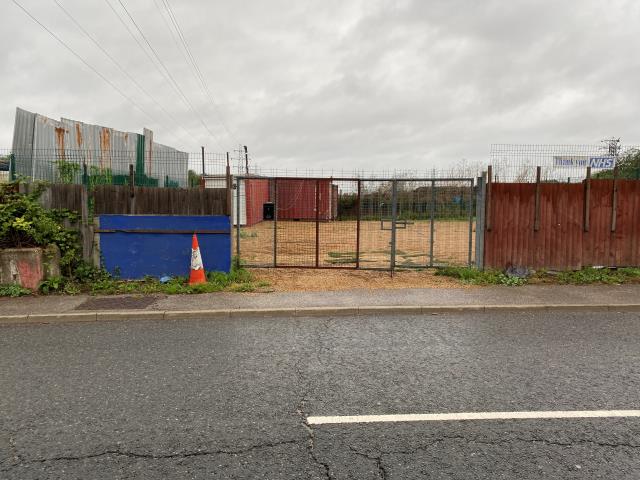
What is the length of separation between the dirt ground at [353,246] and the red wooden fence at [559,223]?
1496mm

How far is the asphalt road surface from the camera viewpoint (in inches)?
124

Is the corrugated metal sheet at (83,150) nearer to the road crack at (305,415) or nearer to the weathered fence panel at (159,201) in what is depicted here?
the weathered fence panel at (159,201)

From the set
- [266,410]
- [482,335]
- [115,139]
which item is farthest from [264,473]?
[115,139]

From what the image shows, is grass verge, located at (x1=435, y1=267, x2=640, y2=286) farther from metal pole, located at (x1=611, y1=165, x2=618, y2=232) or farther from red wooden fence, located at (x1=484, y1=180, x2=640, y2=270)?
metal pole, located at (x1=611, y1=165, x2=618, y2=232)

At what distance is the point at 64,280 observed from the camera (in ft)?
30.4

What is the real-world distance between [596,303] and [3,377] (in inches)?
334

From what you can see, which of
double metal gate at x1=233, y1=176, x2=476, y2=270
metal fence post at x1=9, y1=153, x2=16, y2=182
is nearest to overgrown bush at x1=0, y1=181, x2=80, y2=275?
metal fence post at x1=9, y1=153, x2=16, y2=182

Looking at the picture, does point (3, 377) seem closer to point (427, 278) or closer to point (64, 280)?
point (64, 280)

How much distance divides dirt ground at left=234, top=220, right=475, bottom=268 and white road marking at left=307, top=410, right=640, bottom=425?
714cm

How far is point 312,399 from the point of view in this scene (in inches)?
166

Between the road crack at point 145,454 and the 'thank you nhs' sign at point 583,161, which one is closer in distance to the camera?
the road crack at point 145,454

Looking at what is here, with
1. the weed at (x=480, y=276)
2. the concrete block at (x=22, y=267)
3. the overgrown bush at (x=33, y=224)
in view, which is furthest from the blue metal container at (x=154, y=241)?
the weed at (x=480, y=276)

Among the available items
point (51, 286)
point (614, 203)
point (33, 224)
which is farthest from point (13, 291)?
point (614, 203)

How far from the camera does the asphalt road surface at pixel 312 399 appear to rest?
316 centimetres
